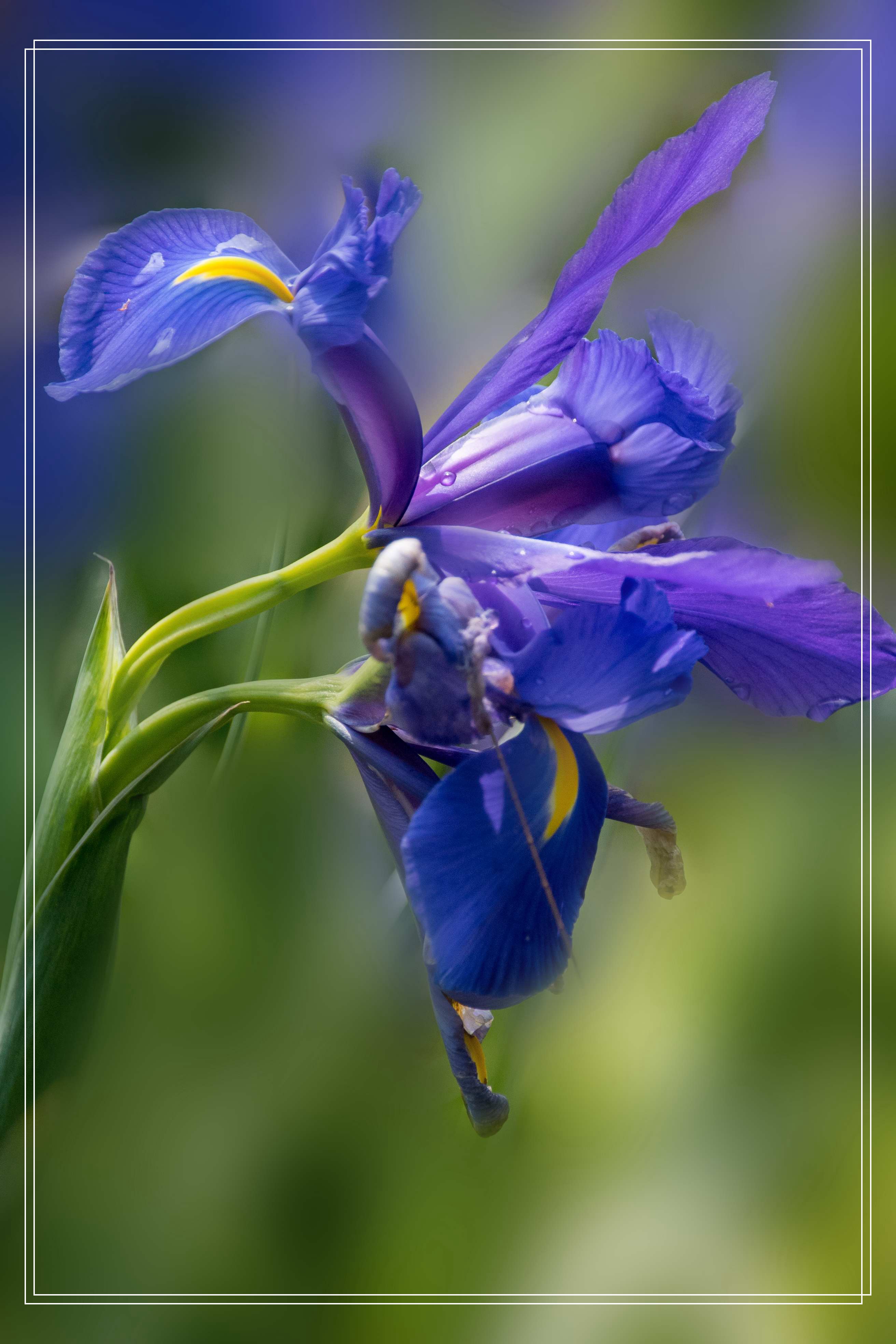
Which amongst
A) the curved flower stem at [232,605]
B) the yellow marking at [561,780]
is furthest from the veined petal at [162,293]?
the yellow marking at [561,780]

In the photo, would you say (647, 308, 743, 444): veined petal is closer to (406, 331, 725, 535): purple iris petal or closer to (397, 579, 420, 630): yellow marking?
(406, 331, 725, 535): purple iris petal

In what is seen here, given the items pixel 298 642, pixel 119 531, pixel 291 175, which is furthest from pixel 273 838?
pixel 291 175

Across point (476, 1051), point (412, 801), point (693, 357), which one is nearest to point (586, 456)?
point (693, 357)

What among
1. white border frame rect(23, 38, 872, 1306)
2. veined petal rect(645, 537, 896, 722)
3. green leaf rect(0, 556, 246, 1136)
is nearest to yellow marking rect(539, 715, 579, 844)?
veined petal rect(645, 537, 896, 722)

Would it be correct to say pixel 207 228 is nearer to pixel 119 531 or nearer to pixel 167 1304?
pixel 119 531

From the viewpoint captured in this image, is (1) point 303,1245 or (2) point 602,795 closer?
(2) point 602,795

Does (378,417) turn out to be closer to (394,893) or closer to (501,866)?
(501,866)

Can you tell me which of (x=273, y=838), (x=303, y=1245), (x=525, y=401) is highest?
(x=525, y=401)
